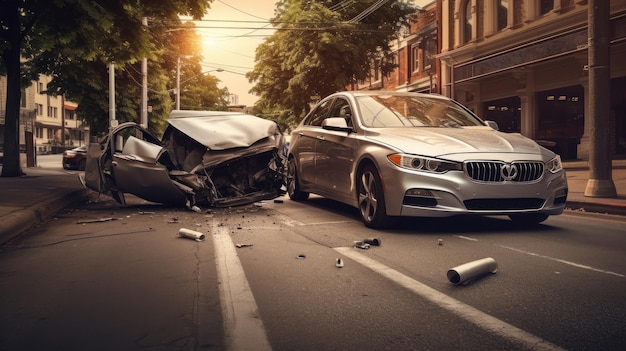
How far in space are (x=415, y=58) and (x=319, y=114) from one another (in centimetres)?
2693

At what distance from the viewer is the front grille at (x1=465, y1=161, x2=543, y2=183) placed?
20.6 feet

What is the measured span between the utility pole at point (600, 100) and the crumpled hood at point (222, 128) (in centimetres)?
568

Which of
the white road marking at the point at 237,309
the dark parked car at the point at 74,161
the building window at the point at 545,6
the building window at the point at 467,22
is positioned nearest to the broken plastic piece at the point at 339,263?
the white road marking at the point at 237,309

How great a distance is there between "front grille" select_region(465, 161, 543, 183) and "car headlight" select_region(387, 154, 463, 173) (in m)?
0.15

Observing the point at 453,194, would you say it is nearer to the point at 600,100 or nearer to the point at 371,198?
the point at 371,198

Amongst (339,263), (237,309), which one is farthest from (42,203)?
(237,309)

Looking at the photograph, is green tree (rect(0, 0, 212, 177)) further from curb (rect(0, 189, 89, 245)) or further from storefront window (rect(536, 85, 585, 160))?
storefront window (rect(536, 85, 585, 160))

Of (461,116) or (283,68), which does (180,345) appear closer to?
(461,116)

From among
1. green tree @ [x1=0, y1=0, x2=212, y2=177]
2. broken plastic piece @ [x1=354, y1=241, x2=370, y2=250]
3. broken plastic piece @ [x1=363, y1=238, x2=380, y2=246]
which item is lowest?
broken plastic piece @ [x1=354, y1=241, x2=370, y2=250]

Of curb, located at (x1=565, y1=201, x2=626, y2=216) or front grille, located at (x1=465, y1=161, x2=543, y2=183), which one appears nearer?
front grille, located at (x1=465, y1=161, x2=543, y2=183)

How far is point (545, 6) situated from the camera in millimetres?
21250

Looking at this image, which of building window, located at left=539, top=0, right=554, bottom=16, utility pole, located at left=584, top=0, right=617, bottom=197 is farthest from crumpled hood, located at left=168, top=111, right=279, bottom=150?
building window, located at left=539, top=0, right=554, bottom=16

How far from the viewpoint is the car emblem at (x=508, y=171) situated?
6328 millimetres

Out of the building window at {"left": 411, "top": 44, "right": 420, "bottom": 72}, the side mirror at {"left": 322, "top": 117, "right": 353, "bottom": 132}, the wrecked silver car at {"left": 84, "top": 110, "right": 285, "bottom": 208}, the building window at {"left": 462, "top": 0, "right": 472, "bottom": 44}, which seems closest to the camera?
the side mirror at {"left": 322, "top": 117, "right": 353, "bottom": 132}
